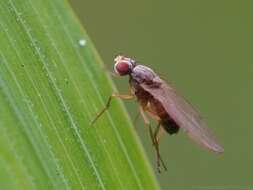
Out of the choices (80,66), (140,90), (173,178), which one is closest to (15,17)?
(80,66)

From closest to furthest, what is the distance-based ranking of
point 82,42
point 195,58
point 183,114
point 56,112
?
point 56,112 → point 82,42 → point 183,114 → point 195,58

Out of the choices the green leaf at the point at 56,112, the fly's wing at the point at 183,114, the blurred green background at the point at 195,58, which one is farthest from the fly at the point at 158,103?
the blurred green background at the point at 195,58

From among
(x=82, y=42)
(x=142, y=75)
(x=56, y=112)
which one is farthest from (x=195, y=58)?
(x=56, y=112)

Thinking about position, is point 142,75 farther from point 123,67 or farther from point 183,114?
point 183,114

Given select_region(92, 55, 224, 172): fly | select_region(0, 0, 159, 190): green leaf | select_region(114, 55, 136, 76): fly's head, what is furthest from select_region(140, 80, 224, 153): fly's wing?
select_region(0, 0, 159, 190): green leaf

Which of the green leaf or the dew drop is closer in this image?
the green leaf

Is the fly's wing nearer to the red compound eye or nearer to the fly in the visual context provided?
the fly
